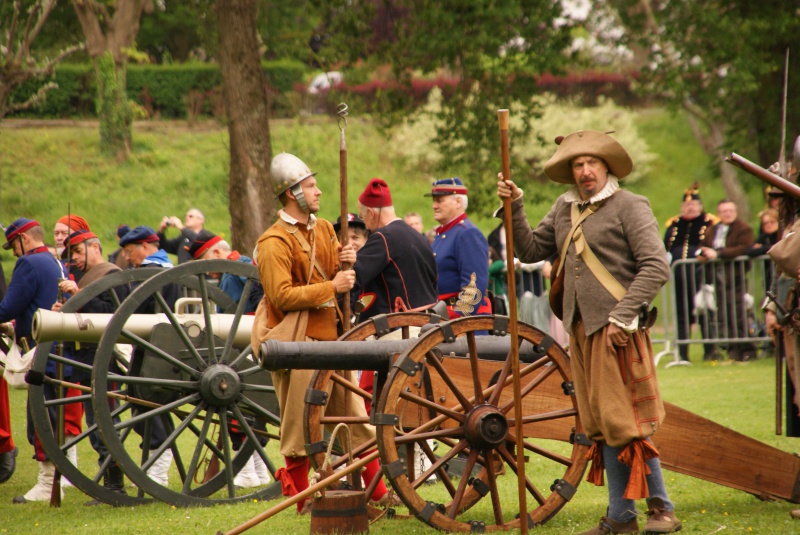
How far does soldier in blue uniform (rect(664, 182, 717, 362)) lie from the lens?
1217 cm

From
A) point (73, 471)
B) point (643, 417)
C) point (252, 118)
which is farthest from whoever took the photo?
point (252, 118)

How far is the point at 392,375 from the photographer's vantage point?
4754mm

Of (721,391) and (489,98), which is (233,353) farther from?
(489,98)

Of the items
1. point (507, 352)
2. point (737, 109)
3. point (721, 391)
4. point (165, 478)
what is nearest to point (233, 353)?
point (165, 478)

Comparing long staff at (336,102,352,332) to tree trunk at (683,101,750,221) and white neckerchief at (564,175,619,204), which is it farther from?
tree trunk at (683,101,750,221)

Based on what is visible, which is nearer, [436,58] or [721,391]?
[721,391]

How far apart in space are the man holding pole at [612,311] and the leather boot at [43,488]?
158 inches

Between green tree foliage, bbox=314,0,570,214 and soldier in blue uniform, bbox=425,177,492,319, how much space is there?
7.61 meters

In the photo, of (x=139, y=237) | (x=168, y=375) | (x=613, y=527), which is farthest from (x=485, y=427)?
(x=139, y=237)

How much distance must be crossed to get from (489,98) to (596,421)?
11.8m

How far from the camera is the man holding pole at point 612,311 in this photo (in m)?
4.56

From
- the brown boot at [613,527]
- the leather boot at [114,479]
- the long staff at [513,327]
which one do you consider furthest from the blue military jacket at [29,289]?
the brown boot at [613,527]

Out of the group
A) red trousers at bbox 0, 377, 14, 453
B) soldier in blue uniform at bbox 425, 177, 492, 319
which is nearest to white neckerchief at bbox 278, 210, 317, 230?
soldier in blue uniform at bbox 425, 177, 492, 319

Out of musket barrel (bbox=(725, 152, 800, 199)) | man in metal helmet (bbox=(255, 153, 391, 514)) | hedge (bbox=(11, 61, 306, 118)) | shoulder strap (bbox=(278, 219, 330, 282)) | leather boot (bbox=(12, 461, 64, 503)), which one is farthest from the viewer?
hedge (bbox=(11, 61, 306, 118))
